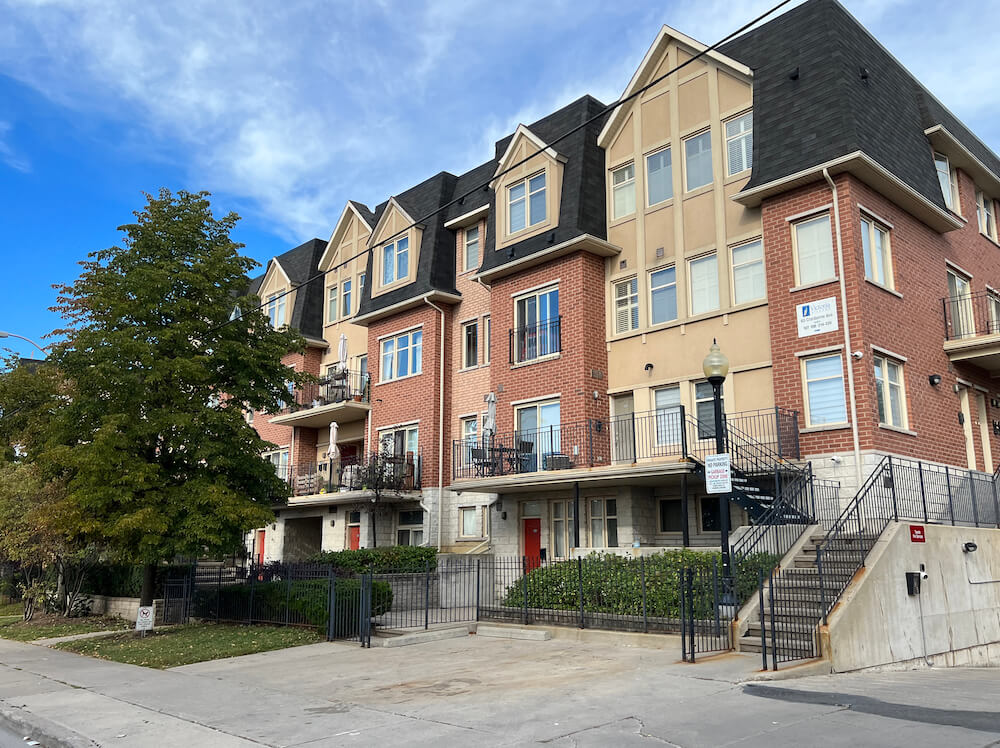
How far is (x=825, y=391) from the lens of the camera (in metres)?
17.6

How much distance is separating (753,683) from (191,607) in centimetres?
1605

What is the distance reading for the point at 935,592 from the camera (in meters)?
14.2

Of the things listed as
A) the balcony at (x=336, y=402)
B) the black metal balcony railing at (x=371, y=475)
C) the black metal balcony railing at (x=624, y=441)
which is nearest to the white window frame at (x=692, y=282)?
the black metal balcony railing at (x=624, y=441)

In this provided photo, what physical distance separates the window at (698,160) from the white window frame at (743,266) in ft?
6.67

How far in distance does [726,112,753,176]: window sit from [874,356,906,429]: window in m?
5.71

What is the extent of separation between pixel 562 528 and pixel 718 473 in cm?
1022

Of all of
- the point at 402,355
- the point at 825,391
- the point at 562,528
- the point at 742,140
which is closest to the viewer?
the point at 825,391

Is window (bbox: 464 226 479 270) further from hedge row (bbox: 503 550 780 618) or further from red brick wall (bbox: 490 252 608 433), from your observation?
hedge row (bbox: 503 550 780 618)

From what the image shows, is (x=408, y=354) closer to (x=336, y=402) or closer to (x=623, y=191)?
(x=336, y=402)

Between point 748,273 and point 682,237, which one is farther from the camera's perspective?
point 682,237

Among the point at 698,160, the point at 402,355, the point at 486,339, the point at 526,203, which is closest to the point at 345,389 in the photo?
the point at 402,355

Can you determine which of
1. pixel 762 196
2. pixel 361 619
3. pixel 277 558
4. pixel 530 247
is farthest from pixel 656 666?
pixel 277 558

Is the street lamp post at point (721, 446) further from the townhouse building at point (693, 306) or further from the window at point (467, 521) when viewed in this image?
the window at point (467, 521)

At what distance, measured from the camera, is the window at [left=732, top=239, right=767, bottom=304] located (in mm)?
19359
